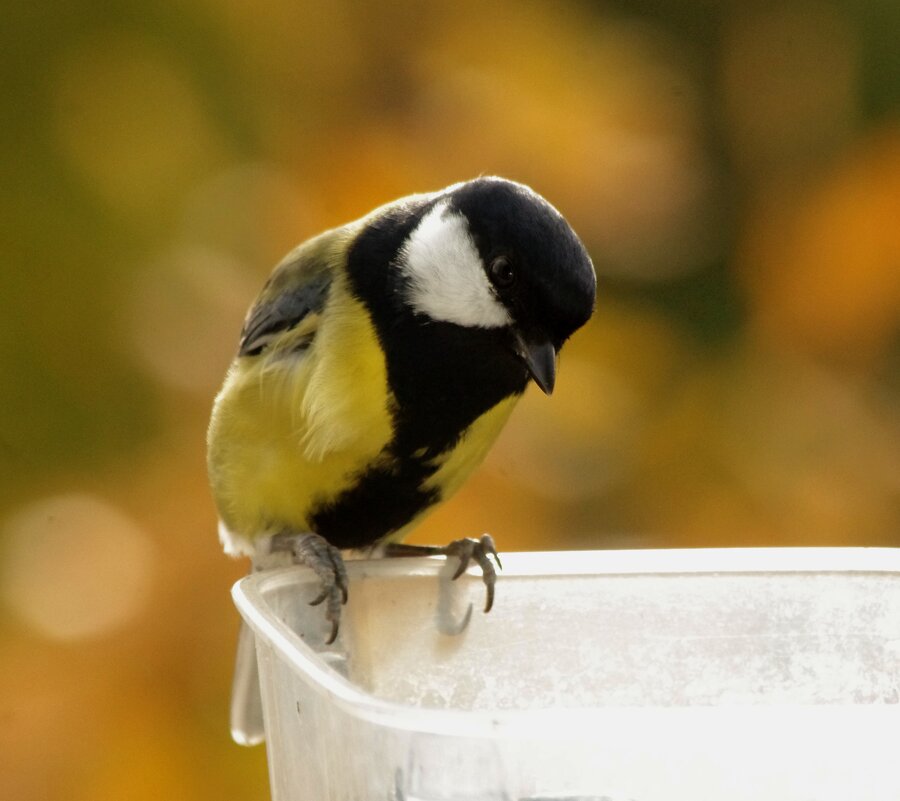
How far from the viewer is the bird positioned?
1.21 m

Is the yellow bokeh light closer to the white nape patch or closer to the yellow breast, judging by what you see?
the yellow breast

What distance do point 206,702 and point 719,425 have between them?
63cm

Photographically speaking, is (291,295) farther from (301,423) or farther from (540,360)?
(540,360)

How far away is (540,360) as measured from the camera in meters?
1.20

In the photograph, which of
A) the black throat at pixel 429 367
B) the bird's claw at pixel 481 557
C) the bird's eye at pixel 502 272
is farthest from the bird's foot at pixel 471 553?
the bird's eye at pixel 502 272

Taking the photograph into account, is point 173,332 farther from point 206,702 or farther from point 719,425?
point 719,425

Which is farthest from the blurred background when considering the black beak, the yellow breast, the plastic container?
the plastic container

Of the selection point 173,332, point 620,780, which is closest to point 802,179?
point 173,332

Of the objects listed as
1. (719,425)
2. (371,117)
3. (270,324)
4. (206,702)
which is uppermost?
(371,117)

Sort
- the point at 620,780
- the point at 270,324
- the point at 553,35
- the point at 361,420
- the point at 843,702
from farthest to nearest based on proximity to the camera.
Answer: the point at 553,35 → the point at 270,324 → the point at 361,420 → the point at 843,702 → the point at 620,780

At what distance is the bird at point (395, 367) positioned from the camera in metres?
1.21

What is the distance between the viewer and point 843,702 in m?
0.96

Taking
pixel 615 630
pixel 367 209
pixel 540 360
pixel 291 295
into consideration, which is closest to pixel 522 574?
pixel 615 630

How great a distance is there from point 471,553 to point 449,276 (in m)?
0.25
